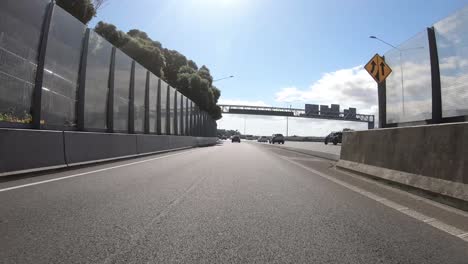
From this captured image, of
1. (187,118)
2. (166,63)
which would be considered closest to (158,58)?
(187,118)

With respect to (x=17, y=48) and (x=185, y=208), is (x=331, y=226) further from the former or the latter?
(x=17, y=48)

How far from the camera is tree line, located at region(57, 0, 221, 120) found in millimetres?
33125

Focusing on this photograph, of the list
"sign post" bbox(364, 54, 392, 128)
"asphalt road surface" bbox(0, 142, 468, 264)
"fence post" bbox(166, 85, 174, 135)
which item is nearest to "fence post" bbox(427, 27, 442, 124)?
"sign post" bbox(364, 54, 392, 128)

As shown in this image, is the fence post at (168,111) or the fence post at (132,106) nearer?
the fence post at (132,106)

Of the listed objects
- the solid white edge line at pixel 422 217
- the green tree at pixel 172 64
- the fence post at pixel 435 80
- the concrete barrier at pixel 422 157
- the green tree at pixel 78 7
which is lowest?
the solid white edge line at pixel 422 217

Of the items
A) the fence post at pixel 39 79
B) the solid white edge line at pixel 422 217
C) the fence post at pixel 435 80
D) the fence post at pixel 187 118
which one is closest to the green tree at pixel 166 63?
the fence post at pixel 187 118

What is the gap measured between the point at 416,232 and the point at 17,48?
10.5 metres

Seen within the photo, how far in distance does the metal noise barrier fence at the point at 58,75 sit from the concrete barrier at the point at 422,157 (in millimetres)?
9413

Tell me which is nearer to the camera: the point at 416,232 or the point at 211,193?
the point at 416,232

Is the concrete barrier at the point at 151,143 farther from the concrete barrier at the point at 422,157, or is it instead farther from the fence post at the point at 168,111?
the concrete barrier at the point at 422,157

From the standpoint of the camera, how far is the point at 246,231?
5.04 meters

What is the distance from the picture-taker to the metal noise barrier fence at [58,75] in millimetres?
10859

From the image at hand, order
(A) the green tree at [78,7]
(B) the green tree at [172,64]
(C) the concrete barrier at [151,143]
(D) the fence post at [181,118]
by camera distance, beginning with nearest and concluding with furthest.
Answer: (C) the concrete barrier at [151,143] → (A) the green tree at [78,7] → (D) the fence post at [181,118] → (B) the green tree at [172,64]

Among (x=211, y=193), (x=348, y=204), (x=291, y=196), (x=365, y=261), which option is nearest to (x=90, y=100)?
(x=211, y=193)
